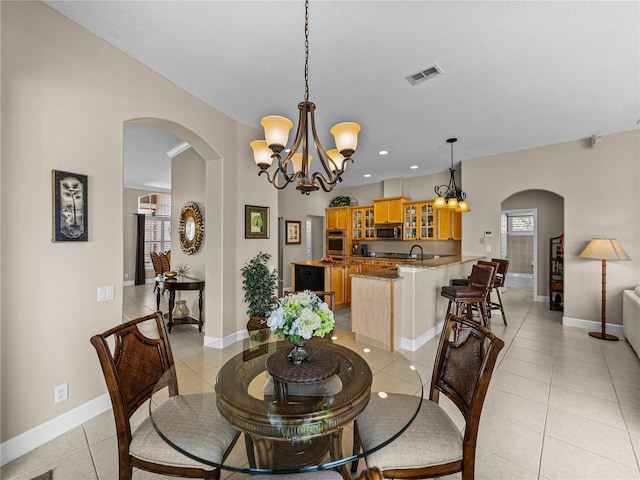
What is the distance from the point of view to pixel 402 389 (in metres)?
1.50

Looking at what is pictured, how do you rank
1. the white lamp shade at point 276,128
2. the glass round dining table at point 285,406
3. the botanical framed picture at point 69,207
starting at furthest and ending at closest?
the white lamp shade at point 276,128 → the botanical framed picture at point 69,207 → the glass round dining table at point 285,406

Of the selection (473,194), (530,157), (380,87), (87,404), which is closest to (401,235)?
(473,194)

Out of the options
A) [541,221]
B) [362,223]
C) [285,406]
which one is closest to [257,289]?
[285,406]

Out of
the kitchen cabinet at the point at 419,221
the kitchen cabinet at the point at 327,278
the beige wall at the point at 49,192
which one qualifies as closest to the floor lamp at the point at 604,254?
the kitchen cabinet at the point at 419,221

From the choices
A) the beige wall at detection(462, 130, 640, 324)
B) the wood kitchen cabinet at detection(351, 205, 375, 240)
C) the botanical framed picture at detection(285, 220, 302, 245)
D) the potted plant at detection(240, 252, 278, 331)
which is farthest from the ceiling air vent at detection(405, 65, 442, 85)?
the wood kitchen cabinet at detection(351, 205, 375, 240)

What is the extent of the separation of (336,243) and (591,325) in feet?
17.8

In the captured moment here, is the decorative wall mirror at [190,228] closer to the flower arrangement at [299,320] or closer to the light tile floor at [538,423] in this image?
the light tile floor at [538,423]

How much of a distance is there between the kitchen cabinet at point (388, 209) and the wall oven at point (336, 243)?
111 centimetres

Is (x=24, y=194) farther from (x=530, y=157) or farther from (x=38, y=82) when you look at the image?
(x=530, y=157)

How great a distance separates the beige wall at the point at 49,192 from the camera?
176cm

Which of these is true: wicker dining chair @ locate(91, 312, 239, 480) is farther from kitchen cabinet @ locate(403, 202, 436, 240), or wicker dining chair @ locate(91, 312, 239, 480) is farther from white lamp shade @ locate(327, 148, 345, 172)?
kitchen cabinet @ locate(403, 202, 436, 240)

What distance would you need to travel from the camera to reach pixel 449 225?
6.29 metres

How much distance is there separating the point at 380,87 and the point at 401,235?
4690 millimetres

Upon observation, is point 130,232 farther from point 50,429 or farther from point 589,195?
point 589,195
